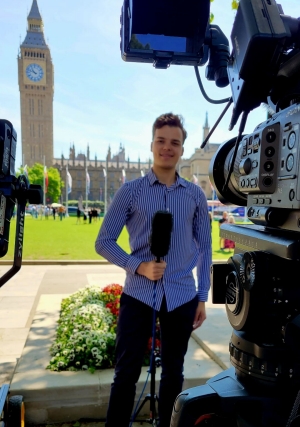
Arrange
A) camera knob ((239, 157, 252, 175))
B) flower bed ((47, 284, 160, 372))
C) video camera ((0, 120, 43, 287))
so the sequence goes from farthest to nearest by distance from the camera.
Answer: flower bed ((47, 284, 160, 372)), video camera ((0, 120, 43, 287)), camera knob ((239, 157, 252, 175))

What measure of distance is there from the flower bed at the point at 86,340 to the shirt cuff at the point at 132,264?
4.92 feet

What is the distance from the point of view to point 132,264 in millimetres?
2111

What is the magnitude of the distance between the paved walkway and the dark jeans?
2.90 ft

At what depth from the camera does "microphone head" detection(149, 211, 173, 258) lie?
6.34 feet

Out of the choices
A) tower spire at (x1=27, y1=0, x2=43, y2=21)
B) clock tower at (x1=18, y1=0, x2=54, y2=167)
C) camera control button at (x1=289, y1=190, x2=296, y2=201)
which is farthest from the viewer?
clock tower at (x1=18, y1=0, x2=54, y2=167)

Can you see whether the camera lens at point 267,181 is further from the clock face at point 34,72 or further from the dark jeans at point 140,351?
the clock face at point 34,72

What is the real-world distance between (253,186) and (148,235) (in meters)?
1.25

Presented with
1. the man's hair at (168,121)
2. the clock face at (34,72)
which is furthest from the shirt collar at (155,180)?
the clock face at (34,72)

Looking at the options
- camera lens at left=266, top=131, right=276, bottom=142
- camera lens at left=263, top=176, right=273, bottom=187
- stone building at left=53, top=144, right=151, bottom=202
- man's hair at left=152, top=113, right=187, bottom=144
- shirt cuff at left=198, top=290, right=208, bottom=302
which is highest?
stone building at left=53, top=144, right=151, bottom=202

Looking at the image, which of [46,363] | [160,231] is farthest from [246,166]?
[46,363]

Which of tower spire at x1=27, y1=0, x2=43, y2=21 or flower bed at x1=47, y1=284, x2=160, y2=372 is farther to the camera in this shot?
tower spire at x1=27, y1=0, x2=43, y2=21

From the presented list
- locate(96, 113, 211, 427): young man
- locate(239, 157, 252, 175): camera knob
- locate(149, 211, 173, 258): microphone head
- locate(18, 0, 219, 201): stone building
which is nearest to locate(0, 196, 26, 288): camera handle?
locate(96, 113, 211, 427): young man

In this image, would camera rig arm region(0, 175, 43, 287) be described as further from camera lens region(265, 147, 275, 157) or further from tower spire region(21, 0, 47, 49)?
tower spire region(21, 0, 47, 49)

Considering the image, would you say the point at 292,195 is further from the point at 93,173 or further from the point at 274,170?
the point at 93,173
